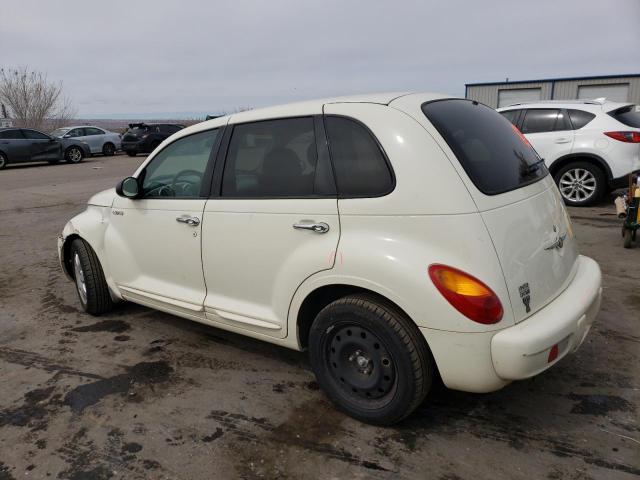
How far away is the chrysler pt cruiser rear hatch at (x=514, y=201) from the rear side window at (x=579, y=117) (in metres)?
6.17

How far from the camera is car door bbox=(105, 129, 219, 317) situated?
3461mm

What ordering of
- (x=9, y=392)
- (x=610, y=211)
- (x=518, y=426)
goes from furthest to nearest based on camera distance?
(x=610, y=211) → (x=9, y=392) → (x=518, y=426)

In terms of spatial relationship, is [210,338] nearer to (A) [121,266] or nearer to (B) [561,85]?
(A) [121,266]

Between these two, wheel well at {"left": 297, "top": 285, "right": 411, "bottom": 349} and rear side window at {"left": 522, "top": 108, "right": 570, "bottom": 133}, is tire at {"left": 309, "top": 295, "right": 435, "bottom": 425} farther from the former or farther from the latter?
rear side window at {"left": 522, "top": 108, "right": 570, "bottom": 133}

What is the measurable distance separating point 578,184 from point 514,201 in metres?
6.86

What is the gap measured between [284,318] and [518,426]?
1.42 metres

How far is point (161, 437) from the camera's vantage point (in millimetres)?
2779

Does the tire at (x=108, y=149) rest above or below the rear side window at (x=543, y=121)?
below

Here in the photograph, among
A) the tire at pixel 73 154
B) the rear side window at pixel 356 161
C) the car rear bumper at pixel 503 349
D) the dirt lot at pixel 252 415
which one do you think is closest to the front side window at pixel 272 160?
the rear side window at pixel 356 161

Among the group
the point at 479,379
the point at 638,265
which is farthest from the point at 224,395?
the point at 638,265

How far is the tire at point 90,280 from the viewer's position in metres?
4.34

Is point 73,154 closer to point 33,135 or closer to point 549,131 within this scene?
point 33,135

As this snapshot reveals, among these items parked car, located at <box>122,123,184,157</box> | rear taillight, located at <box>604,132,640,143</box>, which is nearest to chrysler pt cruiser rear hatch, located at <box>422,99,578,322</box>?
rear taillight, located at <box>604,132,640,143</box>

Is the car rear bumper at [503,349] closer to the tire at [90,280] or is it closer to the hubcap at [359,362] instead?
the hubcap at [359,362]
